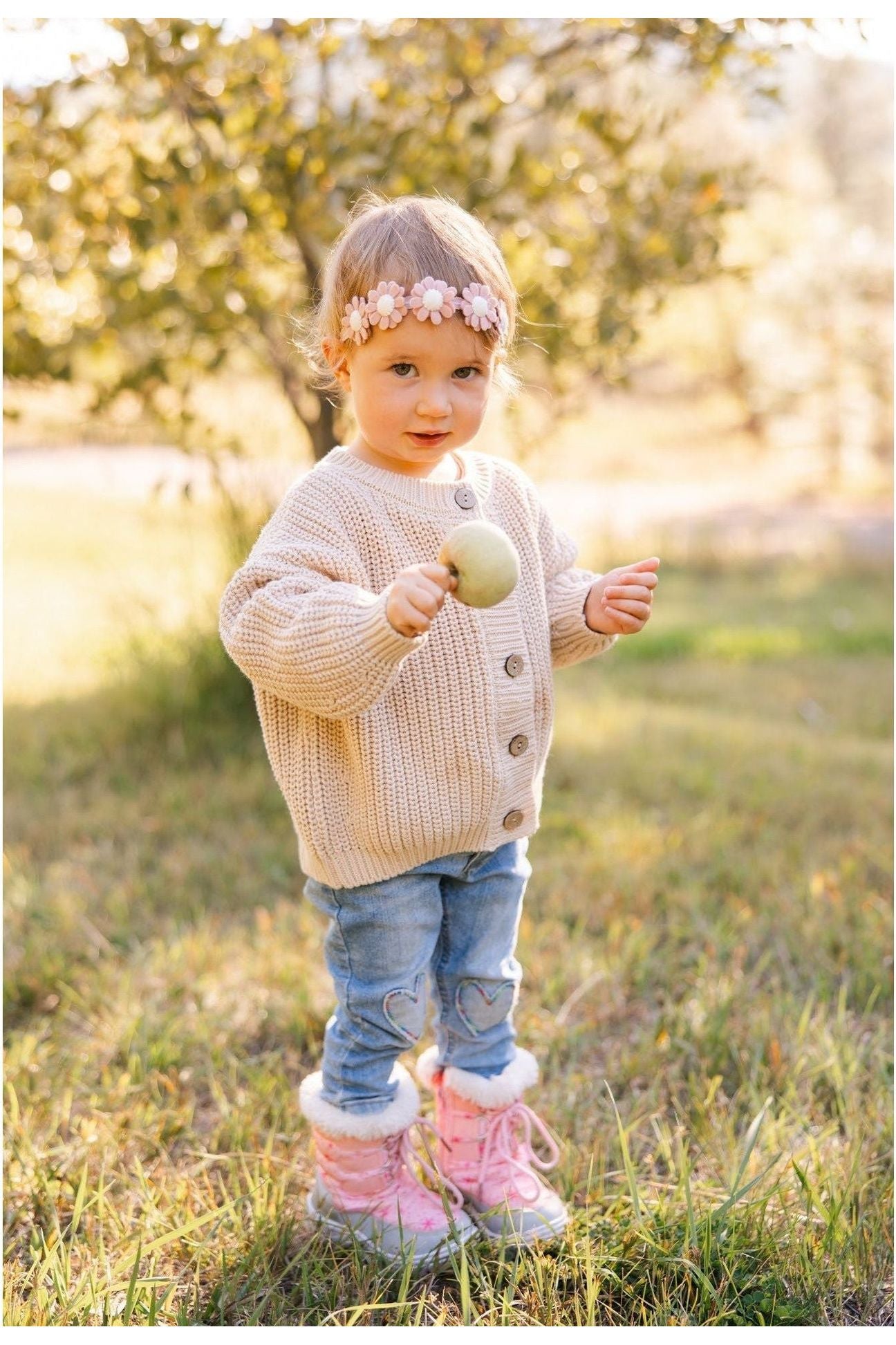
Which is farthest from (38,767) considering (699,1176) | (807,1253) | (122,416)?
(807,1253)

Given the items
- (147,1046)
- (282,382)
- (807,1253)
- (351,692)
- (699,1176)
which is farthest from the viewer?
(282,382)

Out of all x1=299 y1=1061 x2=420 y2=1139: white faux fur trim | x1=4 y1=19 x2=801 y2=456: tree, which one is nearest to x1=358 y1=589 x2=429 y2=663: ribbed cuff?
x1=299 y1=1061 x2=420 y2=1139: white faux fur trim

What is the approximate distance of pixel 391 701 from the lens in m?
1.73

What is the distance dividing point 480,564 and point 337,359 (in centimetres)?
47

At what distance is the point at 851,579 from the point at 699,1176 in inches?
239

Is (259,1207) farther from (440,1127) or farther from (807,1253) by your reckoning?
(807,1253)

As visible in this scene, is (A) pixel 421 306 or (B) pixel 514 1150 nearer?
(A) pixel 421 306

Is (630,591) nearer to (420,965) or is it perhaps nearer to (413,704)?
(413,704)

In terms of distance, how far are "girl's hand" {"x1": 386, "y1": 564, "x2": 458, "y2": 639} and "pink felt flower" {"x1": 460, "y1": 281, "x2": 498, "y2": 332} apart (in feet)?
1.16

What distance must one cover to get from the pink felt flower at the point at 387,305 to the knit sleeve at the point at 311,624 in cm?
27

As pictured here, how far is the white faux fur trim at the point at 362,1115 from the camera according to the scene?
1864mm

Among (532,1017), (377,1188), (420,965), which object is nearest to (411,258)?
(420,965)

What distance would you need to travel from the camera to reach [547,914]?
2.88 meters

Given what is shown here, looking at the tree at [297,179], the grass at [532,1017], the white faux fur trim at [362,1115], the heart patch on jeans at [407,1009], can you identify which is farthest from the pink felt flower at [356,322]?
the tree at [297,179]
